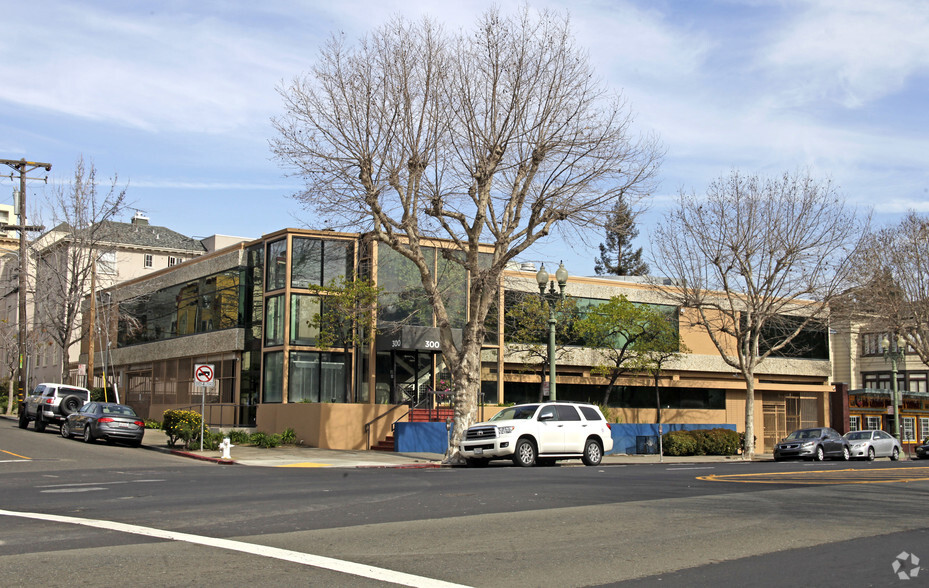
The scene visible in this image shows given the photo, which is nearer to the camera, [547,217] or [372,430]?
[547,217]

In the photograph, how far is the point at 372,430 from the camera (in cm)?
3166

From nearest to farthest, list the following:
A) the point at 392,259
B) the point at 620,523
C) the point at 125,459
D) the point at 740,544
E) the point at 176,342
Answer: the point at 740,544
the point at 620,523
the point at 125,459
the point at 392,259
the point at 176,342

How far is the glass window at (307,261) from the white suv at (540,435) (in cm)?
1201

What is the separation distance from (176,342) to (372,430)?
15385 millimetres

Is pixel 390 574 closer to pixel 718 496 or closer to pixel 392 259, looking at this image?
pixel 718 496

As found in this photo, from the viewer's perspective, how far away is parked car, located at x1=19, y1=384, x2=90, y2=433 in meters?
35.3

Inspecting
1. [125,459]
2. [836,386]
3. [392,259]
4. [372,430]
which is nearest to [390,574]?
[125,459]

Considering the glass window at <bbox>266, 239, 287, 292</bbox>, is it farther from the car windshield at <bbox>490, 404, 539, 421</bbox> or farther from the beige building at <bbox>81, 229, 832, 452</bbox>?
the car windshield at <bbox>490, 404, 539, 421</bbox>

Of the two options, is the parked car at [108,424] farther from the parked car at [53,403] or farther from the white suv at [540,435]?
the white suv at [540,435]

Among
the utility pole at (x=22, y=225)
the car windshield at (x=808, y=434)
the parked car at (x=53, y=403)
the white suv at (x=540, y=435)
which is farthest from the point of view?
the utility pole at (x=22, y=225)

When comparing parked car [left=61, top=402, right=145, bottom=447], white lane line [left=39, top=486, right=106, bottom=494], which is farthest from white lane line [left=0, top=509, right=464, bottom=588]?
parked car [left=61, top=402, right=145, bottom=447]

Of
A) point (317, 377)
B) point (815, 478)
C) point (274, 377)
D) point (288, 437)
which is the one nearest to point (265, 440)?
point (288, 437)

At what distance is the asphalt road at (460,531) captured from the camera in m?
7.76

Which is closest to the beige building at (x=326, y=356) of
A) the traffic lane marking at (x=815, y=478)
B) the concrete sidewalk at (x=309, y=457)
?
the concrete sidewalk at (x=309, y=457)
